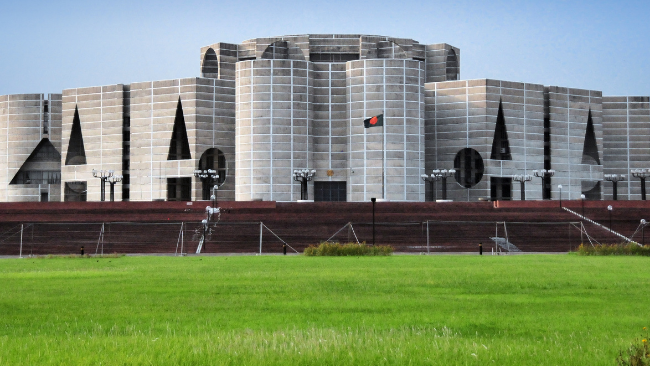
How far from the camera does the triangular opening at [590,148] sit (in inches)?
3932

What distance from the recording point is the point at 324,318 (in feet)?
43.3

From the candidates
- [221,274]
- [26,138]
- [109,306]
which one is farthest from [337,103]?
[109,306]

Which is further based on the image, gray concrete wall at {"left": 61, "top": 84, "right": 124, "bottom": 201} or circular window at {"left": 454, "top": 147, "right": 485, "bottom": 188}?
gray concrete wall at {"left": 61, "top": 84, "right": 124, "bottom": 201}

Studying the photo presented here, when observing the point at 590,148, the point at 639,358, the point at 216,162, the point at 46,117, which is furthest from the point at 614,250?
the point at 46,117

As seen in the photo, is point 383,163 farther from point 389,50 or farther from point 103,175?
point 103,175

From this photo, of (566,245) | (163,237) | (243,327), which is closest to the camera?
(243,327)

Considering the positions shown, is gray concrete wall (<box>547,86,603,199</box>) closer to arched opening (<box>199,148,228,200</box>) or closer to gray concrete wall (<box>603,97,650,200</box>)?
gray concrete wall (<box>603,97,650,200</box>)

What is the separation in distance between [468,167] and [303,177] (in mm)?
19450

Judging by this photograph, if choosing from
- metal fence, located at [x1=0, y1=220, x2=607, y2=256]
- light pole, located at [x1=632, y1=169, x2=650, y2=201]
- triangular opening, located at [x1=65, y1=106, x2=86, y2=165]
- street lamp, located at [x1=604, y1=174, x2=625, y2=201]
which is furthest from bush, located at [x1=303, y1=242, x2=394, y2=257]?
triangular opening, located at [x1=65, y1=106, x2=86, y2=165]

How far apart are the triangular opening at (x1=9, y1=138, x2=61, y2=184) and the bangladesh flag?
143 ft

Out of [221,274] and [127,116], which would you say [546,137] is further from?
[221,274]

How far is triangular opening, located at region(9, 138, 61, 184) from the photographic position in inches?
4151

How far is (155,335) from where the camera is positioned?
11.1 meters

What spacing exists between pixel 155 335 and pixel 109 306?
4.37 metres
